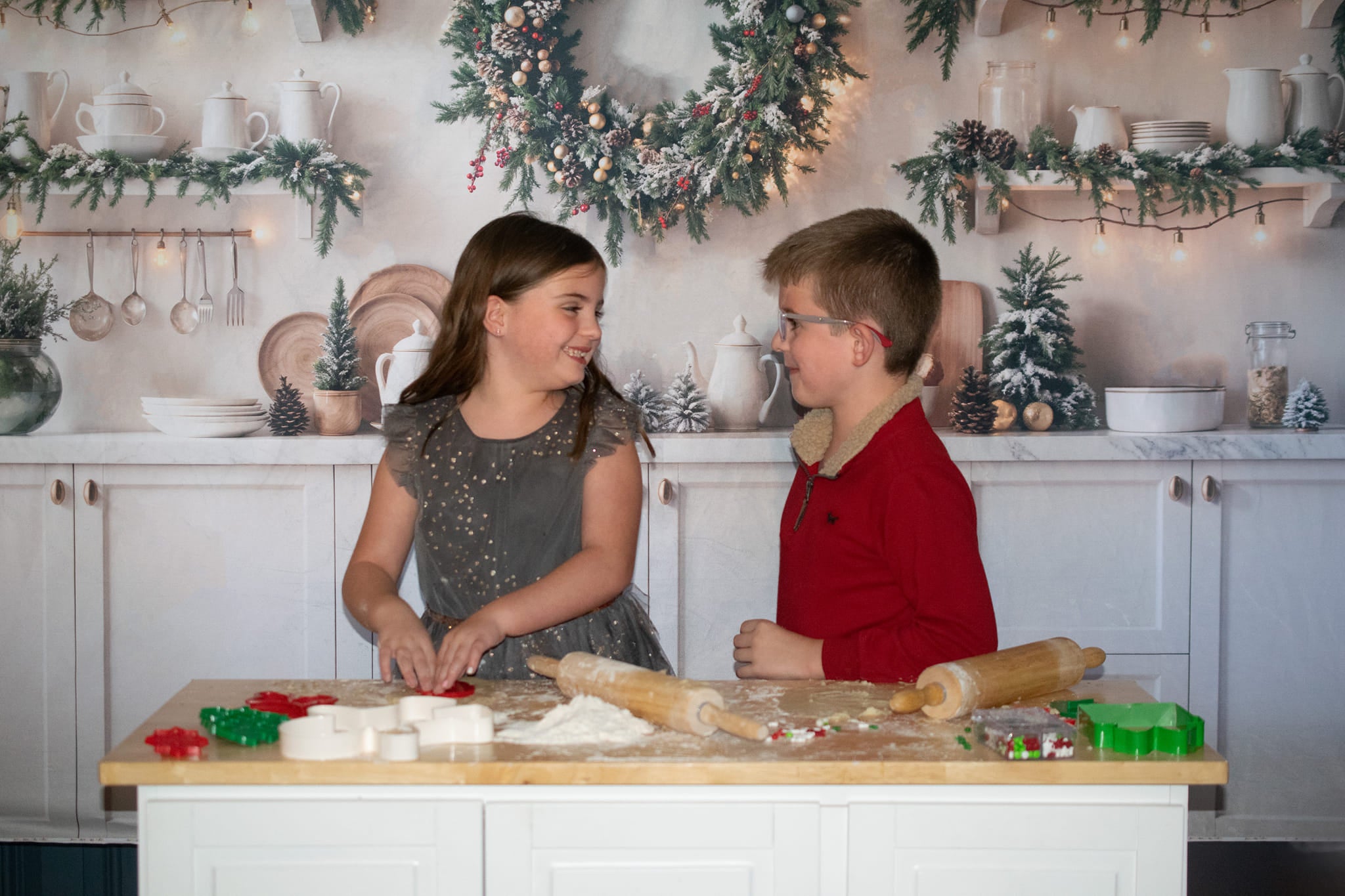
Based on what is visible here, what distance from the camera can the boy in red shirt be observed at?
4.53 feet

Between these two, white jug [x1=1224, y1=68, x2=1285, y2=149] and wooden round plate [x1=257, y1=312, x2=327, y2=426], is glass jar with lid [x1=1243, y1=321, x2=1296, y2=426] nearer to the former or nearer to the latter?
white jug [x1=1224, y1=68, x2=1285, y2=149]

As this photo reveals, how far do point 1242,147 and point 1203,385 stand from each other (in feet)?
1.62

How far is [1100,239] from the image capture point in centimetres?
243

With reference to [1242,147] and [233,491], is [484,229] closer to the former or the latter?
[233,491]

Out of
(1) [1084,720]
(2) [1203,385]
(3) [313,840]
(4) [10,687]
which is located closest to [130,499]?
(4) [10,687]

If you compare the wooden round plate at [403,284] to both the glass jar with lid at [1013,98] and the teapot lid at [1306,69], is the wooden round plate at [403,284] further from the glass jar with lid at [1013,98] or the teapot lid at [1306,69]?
the teapot lid at [1306,69]

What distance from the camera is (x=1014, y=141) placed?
2.34m

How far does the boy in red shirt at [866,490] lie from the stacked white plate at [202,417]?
126 centimetres

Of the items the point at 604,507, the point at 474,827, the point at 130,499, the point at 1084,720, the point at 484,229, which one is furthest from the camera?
the point at 130,499

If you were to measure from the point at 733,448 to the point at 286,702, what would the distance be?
126 centimetres

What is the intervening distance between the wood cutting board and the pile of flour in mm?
1469

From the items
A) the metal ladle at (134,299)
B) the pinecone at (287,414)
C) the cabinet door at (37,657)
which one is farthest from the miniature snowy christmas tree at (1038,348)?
the cabinet door at (37,657)

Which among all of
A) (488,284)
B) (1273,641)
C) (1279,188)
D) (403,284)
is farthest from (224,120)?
(1273,641)

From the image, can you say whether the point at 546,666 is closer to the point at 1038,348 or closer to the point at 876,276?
the point at 876,276
